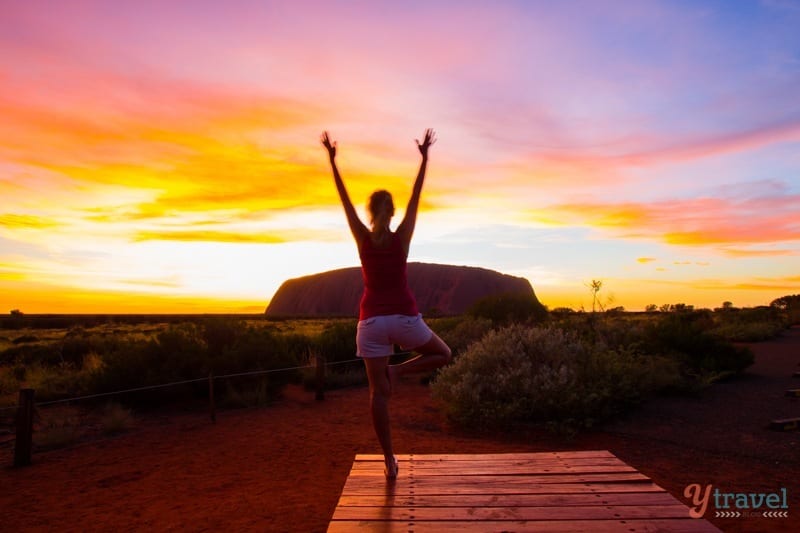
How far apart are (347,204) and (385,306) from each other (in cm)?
87

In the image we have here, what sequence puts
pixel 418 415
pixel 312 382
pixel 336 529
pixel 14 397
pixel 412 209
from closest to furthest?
pixel 336 529 → pixel 412 209 → pixel 418 415 → pixel 14 397 → pixel 312 382

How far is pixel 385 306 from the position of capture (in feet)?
13.8

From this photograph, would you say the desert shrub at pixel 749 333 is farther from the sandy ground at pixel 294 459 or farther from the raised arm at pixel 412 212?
the raised arm at pixel 412 212

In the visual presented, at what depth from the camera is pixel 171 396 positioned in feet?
43.0

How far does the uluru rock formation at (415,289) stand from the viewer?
75875 mm

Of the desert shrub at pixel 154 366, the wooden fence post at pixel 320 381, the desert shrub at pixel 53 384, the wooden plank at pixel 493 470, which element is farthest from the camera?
the wooden fence post at pixel 320 381

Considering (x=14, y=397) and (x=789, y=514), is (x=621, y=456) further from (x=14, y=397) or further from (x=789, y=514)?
(x=14, y=397)

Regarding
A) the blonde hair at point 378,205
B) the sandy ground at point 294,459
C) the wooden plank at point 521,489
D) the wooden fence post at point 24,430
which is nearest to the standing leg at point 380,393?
the wooden plank at point 521,489

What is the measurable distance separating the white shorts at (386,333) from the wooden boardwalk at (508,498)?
0.99m

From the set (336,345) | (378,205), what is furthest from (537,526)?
(336,345)

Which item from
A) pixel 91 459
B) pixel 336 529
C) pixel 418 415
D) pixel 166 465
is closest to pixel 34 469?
pixel 91 459

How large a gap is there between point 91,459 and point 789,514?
29.6 feet

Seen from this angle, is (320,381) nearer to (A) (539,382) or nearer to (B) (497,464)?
(A) (539,382)

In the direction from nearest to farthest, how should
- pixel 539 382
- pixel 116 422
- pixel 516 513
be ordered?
pixel 516 513 → pixel 539 382 → pixel 116 422
